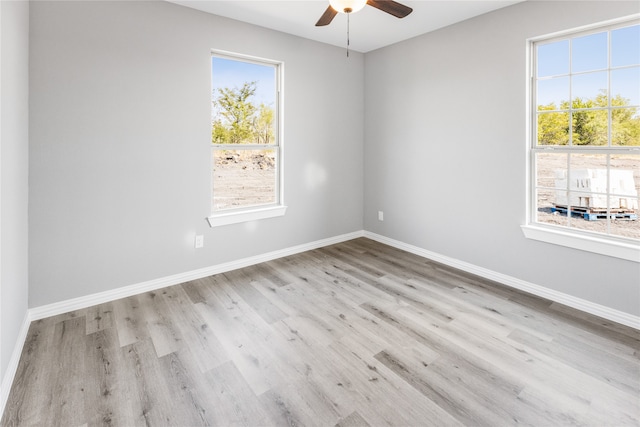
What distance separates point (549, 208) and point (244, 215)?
2980 mm

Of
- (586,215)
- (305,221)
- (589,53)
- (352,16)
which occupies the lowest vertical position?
(305,221)

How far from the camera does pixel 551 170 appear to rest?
3.03m

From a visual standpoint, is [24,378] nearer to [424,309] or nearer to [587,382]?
[424,309]

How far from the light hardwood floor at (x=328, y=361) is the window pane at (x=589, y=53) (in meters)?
1.98

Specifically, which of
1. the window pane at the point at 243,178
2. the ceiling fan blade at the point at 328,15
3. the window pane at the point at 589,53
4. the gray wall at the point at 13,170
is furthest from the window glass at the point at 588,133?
the gray wall at the point at 13,170

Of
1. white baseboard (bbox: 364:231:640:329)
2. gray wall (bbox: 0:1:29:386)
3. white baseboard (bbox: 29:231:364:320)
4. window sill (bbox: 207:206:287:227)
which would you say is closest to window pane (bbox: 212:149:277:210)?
window sill (bbox: 207:206:287:227)

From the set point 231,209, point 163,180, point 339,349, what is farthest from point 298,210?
point 339,349

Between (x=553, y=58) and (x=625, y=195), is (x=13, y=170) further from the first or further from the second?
(x=625, y=195)

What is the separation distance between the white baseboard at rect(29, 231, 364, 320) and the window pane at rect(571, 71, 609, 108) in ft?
9.92

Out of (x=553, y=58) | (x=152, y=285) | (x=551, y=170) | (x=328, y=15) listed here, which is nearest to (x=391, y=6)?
(x=328, y=15)

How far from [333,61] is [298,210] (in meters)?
1.95

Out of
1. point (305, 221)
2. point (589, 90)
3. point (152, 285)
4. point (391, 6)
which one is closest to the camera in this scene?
point (391, 6)

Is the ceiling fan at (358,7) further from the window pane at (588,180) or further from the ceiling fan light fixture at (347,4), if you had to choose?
the window pane at (588,180)

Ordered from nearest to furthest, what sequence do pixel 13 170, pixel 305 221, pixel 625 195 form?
1. pixel 13 170
2. pixel 625 195
3. pixel 305 221
